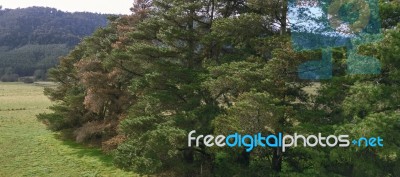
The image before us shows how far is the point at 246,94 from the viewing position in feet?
33.3

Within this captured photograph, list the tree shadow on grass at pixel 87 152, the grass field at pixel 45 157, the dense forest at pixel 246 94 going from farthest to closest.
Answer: the tree shadow on grass at pixel 87 152 < the grass field at pixel 45 157 < the dense forest at pixel 246 94

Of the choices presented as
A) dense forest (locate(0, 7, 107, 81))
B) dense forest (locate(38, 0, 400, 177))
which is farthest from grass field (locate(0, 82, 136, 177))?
dense forest (locate(0, 7, 107, 81))

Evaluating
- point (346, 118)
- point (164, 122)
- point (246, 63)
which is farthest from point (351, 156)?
point (164, 122)

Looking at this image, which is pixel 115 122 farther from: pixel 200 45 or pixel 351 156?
pixel 351 156

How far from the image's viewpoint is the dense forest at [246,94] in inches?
Result: 391

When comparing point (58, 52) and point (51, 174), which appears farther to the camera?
point (58, 52)

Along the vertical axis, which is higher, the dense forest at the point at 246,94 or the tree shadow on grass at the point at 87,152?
the dense forest at the point at 246,94

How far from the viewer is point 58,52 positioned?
15662cm

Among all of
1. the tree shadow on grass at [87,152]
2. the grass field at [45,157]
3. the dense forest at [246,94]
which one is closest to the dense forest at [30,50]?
the grass field at [45,157]

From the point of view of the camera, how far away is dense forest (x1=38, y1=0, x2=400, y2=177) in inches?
391

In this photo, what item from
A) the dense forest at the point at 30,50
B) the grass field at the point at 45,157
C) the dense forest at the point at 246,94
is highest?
the dense forest at the point at 30,50

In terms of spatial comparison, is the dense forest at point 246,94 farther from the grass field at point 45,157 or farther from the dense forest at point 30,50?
the dense forest at point 30,50

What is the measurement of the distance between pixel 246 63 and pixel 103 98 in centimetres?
1162

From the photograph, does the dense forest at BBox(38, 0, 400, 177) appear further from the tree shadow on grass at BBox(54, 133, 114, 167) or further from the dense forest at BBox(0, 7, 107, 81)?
the dense forest at BBox(0, 7, 107, 81)
